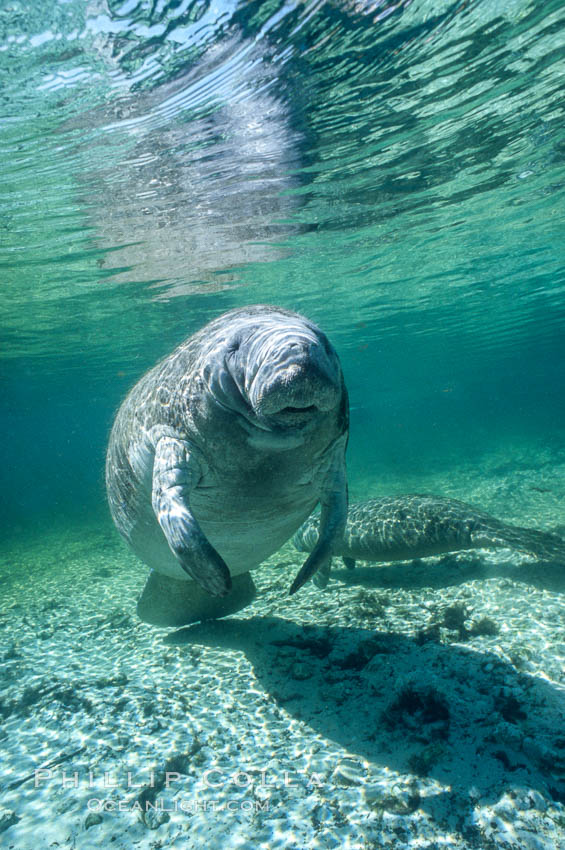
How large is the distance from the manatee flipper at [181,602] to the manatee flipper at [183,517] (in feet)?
10.1

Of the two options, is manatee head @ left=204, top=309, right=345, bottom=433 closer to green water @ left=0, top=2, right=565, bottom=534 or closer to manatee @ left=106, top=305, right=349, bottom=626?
manatee @ left=106, top=305, right=349, bottom=626

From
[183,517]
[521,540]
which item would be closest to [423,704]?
[183,517]

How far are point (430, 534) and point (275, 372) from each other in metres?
5.68

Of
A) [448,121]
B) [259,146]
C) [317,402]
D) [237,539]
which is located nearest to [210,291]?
[259,146]

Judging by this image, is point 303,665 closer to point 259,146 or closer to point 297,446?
point 297,446

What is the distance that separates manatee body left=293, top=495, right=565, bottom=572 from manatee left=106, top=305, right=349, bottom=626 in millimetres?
3233

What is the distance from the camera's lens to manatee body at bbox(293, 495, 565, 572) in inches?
267

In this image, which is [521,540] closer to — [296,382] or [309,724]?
[309,724]

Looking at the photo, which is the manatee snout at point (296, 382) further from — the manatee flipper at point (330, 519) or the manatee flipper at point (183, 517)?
the manatee flipper at point (330, 519)

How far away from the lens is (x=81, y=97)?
6.49 meters

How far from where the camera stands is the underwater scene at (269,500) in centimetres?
299

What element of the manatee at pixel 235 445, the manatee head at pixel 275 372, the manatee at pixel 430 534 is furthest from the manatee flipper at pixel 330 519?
the manatee at pixel 430 534

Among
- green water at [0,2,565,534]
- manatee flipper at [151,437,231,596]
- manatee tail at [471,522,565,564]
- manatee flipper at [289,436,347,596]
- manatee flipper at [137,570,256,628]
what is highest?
green water at [0,2,565,534]

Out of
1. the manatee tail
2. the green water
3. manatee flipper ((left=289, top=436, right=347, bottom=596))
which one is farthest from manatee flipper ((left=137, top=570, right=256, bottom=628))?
the green water
